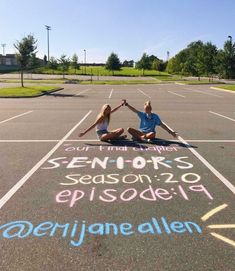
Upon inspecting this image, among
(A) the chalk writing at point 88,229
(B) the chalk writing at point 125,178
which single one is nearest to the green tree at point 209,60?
(B) the chalk writing at point 125,178

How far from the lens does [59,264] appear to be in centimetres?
315

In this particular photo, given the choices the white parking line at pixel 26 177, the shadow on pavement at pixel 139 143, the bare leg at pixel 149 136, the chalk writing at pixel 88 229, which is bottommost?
the white parking line at pixel 26 177

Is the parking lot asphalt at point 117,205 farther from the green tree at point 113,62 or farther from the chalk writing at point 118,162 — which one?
the green tree at point 113,62

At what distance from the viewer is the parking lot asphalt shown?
329 centimetres

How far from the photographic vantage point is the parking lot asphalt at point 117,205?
129 inches

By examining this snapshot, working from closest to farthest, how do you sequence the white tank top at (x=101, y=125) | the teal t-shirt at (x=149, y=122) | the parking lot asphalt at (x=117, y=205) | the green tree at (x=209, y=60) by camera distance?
1. the parking lot asphalt at (x=117, y=205)
2. the white tank top at (x=101, y=125)
3. the teal t-shirt at (x=149, y=122)
4. the green tree at (x=209, y=60)

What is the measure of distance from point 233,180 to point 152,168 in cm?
143


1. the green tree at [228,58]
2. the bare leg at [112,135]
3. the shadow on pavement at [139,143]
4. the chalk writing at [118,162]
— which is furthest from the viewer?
the green tree at [228,58]

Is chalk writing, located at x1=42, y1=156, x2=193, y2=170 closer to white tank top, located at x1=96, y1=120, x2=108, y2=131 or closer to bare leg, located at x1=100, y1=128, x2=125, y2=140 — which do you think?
bare leg, located at x1=100, y1=128, x2=125, y2=140

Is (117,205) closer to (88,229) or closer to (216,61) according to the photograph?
(88,229)

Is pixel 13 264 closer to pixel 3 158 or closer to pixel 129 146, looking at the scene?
pixel 3 158

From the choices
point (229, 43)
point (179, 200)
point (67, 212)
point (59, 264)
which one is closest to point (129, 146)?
point (179, 200)

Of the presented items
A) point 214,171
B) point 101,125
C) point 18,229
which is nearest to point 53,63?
point 101,125

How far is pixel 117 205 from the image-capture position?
455 centimetres
